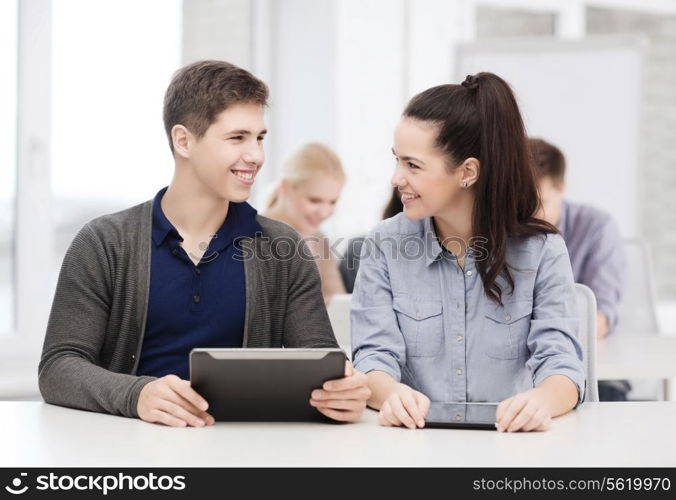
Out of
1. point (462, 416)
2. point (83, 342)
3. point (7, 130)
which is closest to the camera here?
point (462, 416)

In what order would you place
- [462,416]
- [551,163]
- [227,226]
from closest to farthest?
[462,416]
[227,226]
[551,163]

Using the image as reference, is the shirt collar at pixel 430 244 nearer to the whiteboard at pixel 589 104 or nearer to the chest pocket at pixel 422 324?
the chest pocket at pixel 422 324

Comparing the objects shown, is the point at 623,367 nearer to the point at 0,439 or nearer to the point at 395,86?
the point at 0,439

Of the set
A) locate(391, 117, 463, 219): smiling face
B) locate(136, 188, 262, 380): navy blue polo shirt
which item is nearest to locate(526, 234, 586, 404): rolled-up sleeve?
locate(391, 117, 463, 219): smiling face

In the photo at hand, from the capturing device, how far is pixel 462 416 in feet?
5.13

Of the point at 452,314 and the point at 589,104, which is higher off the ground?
the point at 589,104

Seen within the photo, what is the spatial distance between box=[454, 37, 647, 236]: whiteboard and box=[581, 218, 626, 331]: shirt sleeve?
1.21 metres

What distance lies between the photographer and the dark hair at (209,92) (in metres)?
1.93

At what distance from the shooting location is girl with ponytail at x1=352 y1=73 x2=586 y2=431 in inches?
73.3

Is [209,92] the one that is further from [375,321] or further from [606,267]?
[606,267]

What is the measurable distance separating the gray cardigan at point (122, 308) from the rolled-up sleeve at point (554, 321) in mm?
415

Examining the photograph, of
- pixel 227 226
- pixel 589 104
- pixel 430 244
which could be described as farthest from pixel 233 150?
pixel 589 104

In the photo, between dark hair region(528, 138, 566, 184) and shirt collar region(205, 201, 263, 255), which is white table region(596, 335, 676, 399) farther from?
shirt collar region(205, 201, 263, 255)

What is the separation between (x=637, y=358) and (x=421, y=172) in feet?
3.67
